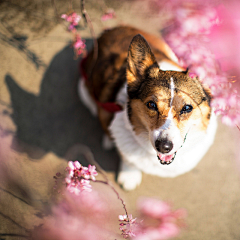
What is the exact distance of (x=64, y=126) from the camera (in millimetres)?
3418

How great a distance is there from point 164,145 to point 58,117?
7.75ft

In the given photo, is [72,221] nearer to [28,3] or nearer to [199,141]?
[199,141]

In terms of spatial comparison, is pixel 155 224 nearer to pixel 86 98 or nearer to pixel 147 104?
pixel 147 104

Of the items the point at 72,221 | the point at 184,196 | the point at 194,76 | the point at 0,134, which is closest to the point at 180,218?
the point at 184,196

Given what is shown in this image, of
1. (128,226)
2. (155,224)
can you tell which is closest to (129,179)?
(155,224)

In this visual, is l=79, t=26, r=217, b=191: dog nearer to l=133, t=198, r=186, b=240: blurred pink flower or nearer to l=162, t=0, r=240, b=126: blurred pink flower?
l=162, t=0, r=240, b=126: blurred pink flower

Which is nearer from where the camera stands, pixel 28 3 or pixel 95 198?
pixel 95 198

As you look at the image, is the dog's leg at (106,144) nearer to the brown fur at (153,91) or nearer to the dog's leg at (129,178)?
the dog's leg at (129,178)

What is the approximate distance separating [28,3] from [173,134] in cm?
367

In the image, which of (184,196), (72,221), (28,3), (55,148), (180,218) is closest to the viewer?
(72,221)

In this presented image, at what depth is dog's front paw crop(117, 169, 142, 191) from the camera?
2996 mm

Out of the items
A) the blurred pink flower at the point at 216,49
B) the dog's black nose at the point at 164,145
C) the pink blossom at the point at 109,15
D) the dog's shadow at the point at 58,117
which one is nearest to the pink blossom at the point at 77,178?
the dog's black nose at the point at 164,145

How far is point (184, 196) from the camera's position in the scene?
306 cm

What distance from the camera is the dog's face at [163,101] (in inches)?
66.3
